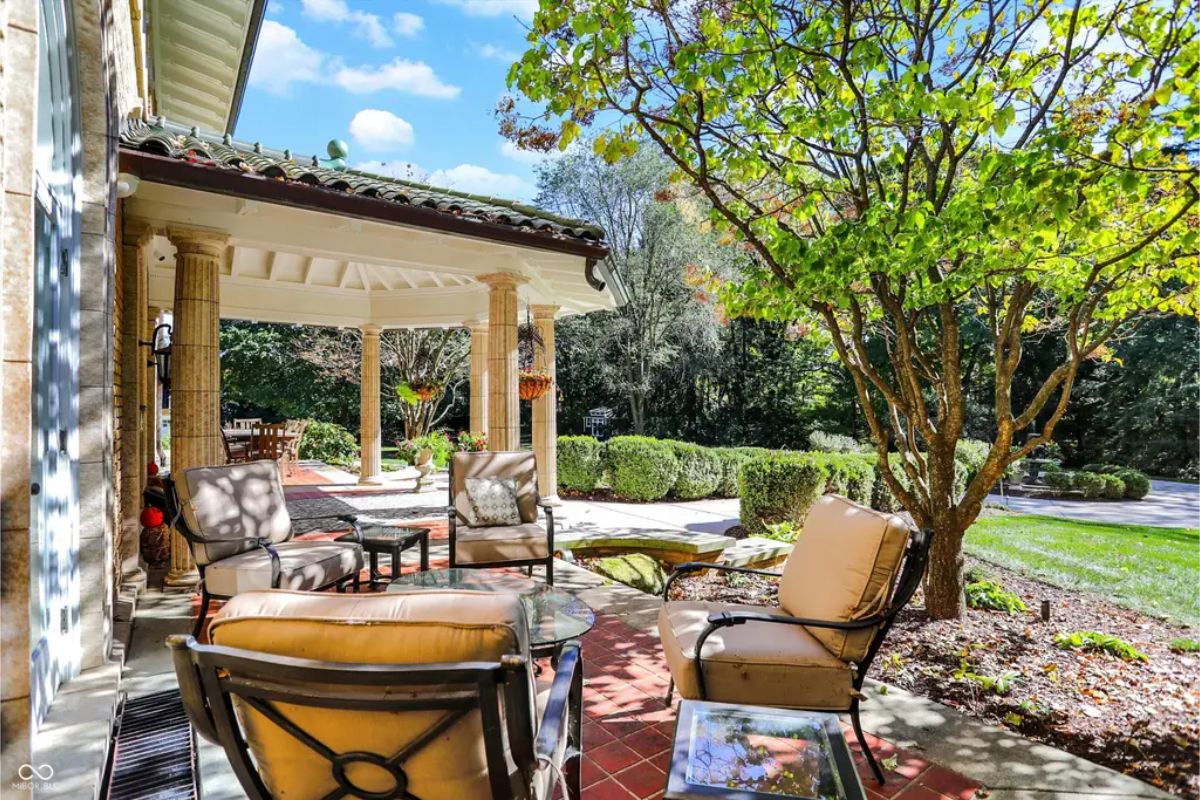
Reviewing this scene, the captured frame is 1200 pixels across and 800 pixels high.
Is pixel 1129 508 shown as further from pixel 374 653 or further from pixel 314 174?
pixel 374 653

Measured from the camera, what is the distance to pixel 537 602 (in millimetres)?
3340

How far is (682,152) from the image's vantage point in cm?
437

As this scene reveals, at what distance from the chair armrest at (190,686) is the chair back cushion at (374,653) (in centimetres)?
6

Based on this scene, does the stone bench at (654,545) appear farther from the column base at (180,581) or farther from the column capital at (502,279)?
the column base at (180,581)

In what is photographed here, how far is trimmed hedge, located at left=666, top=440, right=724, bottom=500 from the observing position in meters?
11.8

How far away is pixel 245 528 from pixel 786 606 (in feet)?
11.1

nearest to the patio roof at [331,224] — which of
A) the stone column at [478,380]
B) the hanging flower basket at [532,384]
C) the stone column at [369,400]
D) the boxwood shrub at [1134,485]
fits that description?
the stone column at [478,380]

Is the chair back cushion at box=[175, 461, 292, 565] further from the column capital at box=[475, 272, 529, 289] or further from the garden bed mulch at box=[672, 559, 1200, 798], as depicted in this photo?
the garden bed mulch at box=[672, 559, 1200, 798]

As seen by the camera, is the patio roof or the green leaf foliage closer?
the green leaf foliage

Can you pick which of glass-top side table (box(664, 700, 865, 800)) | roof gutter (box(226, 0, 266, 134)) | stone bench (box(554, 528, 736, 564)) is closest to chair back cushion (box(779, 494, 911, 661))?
glass-top side table (box(664, 700, 865, 800))

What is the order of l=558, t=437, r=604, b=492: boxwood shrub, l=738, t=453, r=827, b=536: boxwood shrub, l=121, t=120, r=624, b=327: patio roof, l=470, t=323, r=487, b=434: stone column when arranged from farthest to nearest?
l=558, t=437, r=604, b=492: boxwood shrub
l=470, t=323, r=487, b=434: stone column
l=738, t=453, r=827, b=536: boxwood shrub
l=121, t=120, r=624, b=327: patio roof

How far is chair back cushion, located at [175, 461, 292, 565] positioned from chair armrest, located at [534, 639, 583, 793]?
2884 millimetres

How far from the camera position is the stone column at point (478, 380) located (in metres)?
10.2

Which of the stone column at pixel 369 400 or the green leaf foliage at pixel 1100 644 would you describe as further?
the stone column at pixel 369 400
